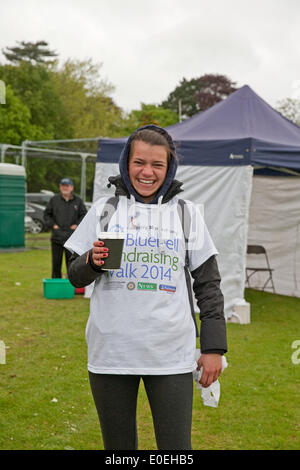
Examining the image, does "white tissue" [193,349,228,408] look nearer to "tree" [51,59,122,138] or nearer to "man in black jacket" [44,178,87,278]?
"man in black jacket" [44,178,87,278]

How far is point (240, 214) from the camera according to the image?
27.3ft

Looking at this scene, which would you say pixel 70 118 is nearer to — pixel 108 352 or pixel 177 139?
pixel 177 139

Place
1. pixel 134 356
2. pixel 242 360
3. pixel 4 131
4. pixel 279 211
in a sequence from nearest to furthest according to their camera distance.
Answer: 1. pixel 134 356
2. pixel 242 360
3. pixel 279 211
4. pixel 4 131

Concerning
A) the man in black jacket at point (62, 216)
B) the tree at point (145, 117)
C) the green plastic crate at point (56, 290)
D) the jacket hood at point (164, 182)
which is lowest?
the green plastic crate at point (56, 290)

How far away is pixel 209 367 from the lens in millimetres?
2467

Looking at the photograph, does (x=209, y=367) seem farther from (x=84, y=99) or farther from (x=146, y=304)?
(x=84, y=99)

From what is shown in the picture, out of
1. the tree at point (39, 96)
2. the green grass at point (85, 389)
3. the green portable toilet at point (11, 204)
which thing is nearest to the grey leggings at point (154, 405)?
the green grass at point (85, 389)

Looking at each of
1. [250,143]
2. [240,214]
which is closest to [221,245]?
[240,214]

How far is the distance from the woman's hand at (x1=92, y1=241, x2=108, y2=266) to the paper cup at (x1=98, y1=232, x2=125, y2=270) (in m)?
0.01

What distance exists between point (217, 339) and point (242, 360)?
13.4 ft

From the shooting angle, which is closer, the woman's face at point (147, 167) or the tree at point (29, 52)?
the woman's face at point (147, 167)

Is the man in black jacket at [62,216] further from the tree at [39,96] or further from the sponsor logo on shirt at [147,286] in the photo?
the tree at [39,96]

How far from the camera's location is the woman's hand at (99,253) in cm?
233

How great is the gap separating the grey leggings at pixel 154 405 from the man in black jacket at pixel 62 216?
743cm
